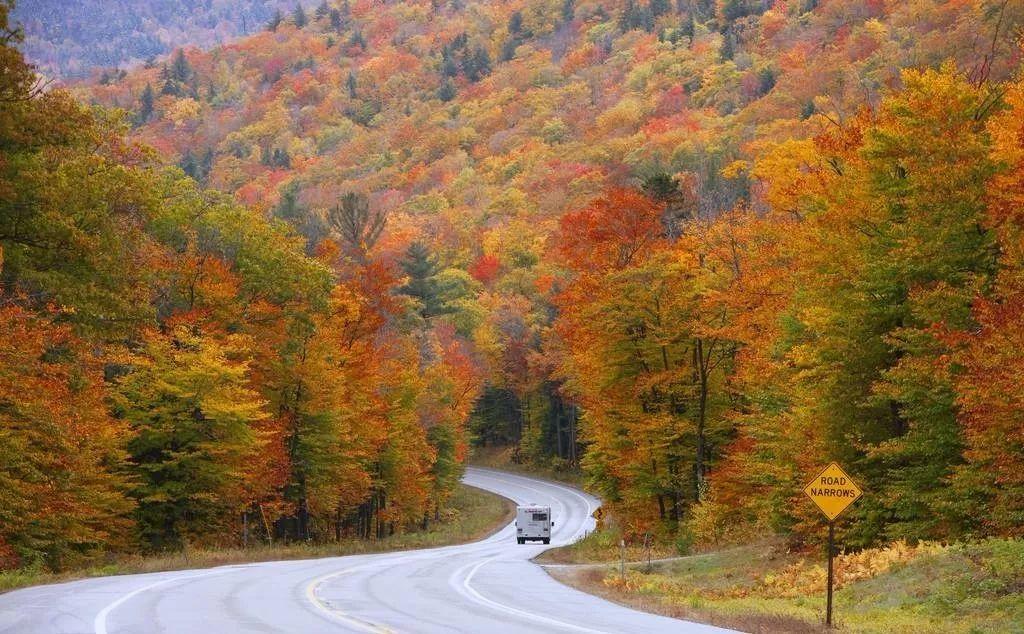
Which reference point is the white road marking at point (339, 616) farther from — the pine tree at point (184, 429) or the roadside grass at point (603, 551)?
the roadside grass at point (603, 551)

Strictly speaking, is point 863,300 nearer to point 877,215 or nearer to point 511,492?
point 877,215

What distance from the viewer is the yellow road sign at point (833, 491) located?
53.1 feet

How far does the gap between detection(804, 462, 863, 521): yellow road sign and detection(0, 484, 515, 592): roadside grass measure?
17439mm

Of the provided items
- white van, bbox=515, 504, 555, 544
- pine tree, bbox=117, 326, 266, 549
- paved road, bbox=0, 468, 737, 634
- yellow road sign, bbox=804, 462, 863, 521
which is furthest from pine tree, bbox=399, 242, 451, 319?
yellow road sign, bbox=804, 462, 863, 521

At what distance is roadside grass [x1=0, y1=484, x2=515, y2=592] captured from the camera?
28.6 metres

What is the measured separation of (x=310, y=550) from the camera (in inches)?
1689

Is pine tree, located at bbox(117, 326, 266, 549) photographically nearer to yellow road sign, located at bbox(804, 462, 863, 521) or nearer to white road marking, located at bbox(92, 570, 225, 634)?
white road marking, located at bbox(92, 570, 225, 634)

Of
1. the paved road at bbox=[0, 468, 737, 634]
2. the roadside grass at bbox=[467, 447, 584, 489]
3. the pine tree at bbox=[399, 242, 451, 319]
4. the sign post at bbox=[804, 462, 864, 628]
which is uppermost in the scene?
the pine tree at bbox=[399, 242, 451, 319]

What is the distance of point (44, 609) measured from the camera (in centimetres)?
1745

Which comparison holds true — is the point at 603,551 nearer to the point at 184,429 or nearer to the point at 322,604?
the point at 184,429

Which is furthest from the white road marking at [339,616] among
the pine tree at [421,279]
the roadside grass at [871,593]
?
the pine tree at [421,279]

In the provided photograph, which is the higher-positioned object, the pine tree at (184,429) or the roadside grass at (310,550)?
the pine tree at (184,429)

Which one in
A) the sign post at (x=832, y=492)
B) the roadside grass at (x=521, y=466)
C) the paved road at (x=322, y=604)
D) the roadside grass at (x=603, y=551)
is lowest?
the roadside grass at (x=521, y=466)

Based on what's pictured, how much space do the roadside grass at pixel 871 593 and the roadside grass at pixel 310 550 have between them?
12.9 m
